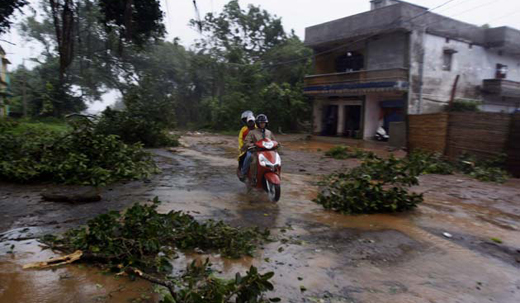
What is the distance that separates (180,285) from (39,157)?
6.62 m

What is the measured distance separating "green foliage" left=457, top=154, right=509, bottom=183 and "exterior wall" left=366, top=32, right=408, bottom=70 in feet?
34.3

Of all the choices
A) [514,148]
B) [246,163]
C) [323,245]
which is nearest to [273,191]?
[246,163]

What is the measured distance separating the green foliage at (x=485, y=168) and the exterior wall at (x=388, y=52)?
10.4m

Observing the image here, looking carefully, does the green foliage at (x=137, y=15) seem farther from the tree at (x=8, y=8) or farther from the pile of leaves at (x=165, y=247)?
the pile of leaves at (x=165, y=247)

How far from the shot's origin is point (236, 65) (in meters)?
29.9

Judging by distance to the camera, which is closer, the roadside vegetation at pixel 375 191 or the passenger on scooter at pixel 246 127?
the roadside vegetation at pixel 375 191

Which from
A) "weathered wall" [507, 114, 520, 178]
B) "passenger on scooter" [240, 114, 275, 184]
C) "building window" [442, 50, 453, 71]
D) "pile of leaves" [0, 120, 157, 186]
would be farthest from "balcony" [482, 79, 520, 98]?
"pile of leaves" [0, 120, 157, 186]

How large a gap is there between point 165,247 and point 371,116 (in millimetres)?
20011

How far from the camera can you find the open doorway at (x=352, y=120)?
23603mm

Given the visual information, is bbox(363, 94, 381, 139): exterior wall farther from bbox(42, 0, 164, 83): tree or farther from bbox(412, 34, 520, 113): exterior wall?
bbox(42, 0, 164, 83): tree

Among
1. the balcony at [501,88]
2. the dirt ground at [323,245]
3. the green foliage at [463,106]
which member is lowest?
the dirt ground at [323,245]

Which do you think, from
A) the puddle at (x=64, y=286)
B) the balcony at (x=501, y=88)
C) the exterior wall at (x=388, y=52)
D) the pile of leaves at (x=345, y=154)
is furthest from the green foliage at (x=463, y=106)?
the puddle at (x=64, y=286)

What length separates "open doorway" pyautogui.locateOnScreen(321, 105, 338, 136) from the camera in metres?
25.3

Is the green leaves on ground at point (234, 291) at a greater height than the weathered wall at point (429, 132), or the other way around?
the weathered wall at point (429, 132)
